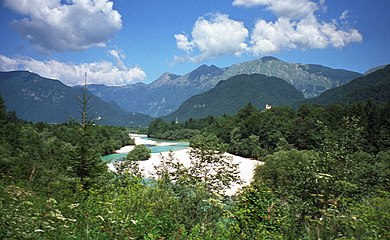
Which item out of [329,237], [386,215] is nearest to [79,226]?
[329,237]

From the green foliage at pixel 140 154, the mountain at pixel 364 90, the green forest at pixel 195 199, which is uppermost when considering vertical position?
the mountain at pixel 364 90

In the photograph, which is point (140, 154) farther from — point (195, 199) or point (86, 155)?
point (195, 199)

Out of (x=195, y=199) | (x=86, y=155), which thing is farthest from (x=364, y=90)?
(x=195, y=199)

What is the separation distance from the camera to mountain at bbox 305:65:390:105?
113 m

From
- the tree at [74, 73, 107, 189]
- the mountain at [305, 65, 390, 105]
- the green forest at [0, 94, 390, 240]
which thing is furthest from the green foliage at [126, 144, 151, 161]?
the mountain at [305, 65, 390, 105]

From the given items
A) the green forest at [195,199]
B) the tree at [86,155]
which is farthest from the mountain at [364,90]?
the tree at [86,155]

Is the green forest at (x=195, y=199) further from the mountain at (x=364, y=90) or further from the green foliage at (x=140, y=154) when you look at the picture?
the mountain at (x=364, y=90)

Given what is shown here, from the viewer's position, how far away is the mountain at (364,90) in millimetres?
112688

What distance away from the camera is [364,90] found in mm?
120250

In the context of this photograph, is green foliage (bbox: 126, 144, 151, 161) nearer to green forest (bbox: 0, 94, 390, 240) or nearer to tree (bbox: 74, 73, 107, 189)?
green forest (bbox: 0, 94, 390, 240)

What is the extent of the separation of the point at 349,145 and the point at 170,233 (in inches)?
265

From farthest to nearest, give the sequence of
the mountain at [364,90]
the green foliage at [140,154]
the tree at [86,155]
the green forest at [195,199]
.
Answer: the mountain at [364,90], the green foliage at [140,154], the tree at [86,155], the green forest at [195,199]

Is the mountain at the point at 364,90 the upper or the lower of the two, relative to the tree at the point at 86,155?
upper

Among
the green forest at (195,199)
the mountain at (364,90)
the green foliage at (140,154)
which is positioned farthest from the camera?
the mountain at (364,90)
